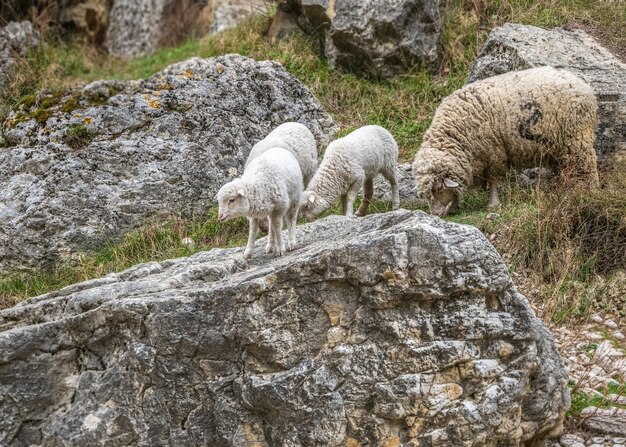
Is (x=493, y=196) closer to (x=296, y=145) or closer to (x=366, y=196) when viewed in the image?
(x=366, y=196)

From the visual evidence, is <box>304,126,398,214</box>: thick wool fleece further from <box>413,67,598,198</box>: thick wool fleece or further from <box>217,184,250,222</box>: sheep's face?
<box>217,184,250,222</box>: sheep's face

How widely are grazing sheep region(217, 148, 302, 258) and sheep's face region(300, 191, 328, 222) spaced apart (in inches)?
60.3

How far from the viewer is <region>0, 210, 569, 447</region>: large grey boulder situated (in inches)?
194

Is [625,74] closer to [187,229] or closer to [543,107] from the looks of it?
[543,107]

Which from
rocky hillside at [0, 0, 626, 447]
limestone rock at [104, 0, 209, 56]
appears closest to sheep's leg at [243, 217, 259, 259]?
rocky hillside at [0, 0, 626, 447]

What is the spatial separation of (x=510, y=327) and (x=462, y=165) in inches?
177

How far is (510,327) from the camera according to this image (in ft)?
16.7

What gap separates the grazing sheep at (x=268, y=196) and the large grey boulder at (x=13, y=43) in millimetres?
7621

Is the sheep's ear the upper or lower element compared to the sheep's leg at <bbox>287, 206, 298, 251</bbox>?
lower

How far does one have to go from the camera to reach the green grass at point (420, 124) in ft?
24.8

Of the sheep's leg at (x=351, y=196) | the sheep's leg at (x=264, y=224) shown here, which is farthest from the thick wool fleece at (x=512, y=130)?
the sheep's leg at (x=264, y=224)

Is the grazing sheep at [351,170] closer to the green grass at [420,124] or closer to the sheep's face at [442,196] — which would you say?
the sheep's face at [442,196]

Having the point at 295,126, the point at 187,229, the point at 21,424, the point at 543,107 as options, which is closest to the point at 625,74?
the point at 543,107

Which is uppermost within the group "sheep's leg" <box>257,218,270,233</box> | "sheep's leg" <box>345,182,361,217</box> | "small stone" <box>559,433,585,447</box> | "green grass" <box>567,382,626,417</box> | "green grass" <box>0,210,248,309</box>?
"sheep's leg" <box>257,218,270,233</box>
